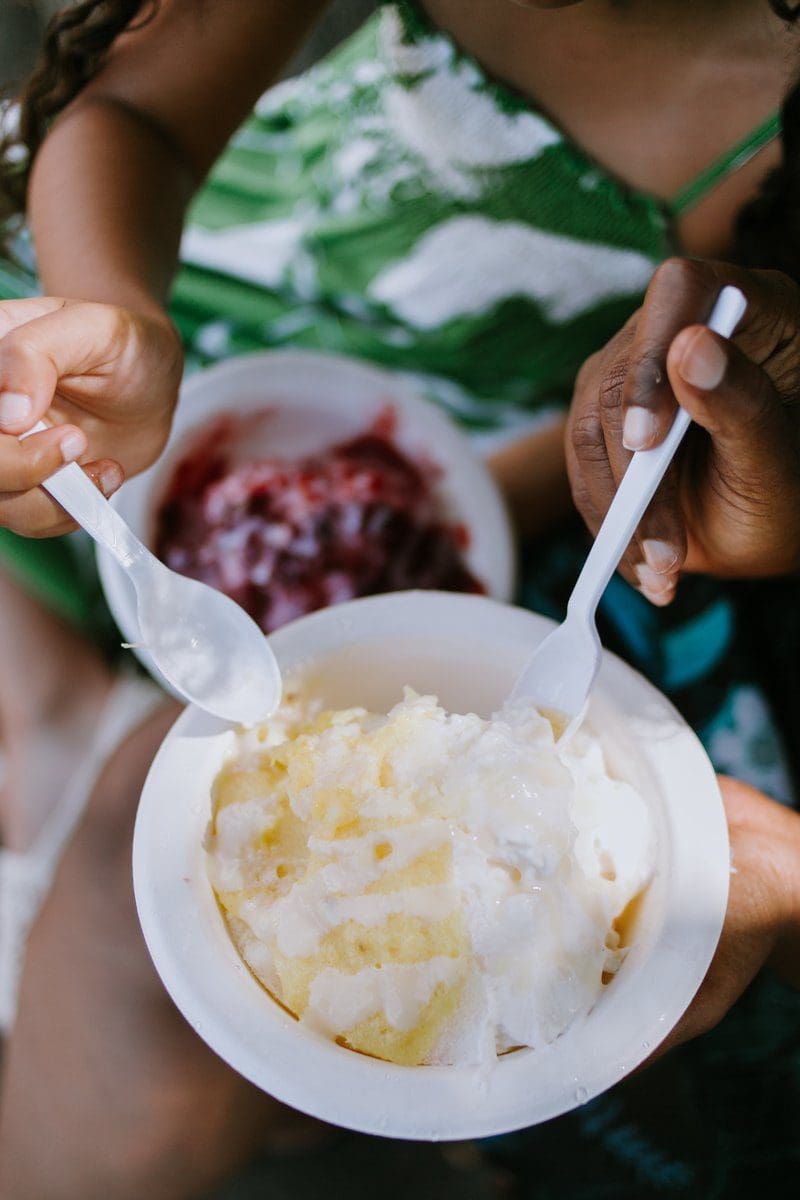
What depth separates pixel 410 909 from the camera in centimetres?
33

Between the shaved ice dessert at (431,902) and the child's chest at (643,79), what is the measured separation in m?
0.31

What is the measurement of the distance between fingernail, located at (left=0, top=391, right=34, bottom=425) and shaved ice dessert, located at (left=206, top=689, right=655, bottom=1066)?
168mm

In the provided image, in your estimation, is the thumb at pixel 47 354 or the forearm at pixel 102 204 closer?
the thumb at pixel 47 354

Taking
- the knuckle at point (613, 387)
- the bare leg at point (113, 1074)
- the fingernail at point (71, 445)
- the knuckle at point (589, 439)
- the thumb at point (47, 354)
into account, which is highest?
the thumb at point (47, 354)

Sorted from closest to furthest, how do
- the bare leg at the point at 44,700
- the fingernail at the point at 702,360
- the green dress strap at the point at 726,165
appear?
1. the fingernail at the point at 702,360
2. the green dress strap at the point at 726,165
3. the bare leg at the point at 44,700

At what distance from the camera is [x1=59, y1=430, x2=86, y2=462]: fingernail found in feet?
1.12

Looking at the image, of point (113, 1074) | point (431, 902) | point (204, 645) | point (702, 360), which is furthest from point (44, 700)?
point (702, 360)

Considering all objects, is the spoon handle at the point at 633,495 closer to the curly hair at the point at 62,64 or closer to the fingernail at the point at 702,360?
the fingernail at the point at 702,360

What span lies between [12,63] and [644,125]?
32cm

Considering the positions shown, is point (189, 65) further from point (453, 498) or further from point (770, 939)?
point (770, 939)

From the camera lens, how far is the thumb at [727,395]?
0.30m

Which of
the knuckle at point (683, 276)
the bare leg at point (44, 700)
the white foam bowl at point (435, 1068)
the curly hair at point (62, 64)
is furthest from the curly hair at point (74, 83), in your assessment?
the bare leg at point (44, 700)

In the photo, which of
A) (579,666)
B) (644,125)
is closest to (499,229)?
(644,125)

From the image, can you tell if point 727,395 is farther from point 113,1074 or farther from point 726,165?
point 113,1074
